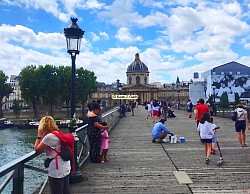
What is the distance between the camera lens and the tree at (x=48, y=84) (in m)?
89.2

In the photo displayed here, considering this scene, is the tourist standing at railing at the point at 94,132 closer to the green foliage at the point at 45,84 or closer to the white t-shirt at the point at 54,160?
the white t-shirt at the point at 54,160

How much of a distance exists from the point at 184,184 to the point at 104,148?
3.34m

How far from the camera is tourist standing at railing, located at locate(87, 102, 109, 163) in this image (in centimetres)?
1005

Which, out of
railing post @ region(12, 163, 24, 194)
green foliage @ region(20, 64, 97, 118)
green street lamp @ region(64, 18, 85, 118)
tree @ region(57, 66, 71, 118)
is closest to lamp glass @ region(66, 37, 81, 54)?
green street lamp @ region(64, 18, 85, 118)

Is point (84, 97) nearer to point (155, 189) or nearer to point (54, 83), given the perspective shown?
point (54, 83)

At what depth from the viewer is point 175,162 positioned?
11.0 meters

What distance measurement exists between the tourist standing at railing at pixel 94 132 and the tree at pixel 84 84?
87505mm

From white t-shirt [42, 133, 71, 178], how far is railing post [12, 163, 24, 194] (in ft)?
1.44

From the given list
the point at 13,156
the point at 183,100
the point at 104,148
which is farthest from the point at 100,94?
the point at 104,148

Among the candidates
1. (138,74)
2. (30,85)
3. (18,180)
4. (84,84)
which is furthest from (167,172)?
(138,74)

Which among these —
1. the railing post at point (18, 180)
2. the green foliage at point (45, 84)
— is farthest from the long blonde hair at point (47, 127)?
the green foliage at point (45, 84)

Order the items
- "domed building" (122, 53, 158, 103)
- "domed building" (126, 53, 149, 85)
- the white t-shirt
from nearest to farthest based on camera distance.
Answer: the white t-shirt
"domed building" (122, 53, 158, 103)
"domed building" (126, 53, 149, 85)

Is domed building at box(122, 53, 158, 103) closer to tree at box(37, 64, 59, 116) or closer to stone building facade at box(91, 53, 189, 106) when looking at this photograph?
stone building facade at box(91, 53, 189, 106)

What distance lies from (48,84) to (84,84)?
12.6 meters
